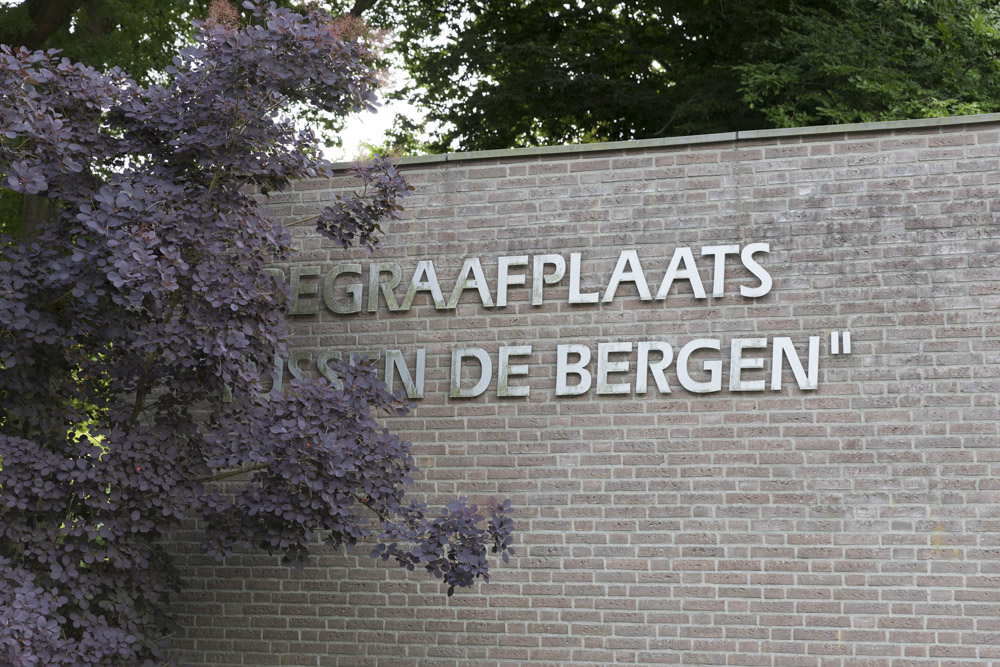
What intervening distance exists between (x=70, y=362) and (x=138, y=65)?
5.12 metres

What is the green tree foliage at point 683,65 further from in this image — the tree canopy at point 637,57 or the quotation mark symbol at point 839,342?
the quotation mark symbol at point 839,342

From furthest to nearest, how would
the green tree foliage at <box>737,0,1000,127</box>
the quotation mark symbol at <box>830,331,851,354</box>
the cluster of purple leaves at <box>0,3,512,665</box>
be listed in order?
the green tree foliage at <box>737,0,1000,127</box>, the quotation mark symbol at <box>830,331,851,354</box>, the cluster of purple leaves at <box>0,3,512,665</box>

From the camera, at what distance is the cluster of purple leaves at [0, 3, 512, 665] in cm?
552

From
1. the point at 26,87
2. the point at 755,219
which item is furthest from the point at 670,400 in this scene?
the point at 26,87

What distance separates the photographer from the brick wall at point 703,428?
613cm

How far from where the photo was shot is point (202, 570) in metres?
7.29

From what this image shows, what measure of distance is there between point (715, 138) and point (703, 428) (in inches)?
68.0

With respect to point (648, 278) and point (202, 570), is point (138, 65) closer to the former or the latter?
point (202, 570)

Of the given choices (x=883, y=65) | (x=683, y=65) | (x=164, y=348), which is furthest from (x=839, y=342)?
(x=683, y=65)

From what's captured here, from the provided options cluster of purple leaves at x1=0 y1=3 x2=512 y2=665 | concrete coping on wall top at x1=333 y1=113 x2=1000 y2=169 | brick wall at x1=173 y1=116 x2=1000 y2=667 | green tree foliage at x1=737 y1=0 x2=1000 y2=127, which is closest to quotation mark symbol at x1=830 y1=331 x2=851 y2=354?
brick wall at x1=173 y1=116 x2=1000 y2=667

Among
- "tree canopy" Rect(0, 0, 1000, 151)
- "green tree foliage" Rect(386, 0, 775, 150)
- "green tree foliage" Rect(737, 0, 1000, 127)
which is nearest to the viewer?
"tree canopy" Rect(0, 0, 1000, 151)

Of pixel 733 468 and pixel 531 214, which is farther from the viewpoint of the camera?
pixel 531 214

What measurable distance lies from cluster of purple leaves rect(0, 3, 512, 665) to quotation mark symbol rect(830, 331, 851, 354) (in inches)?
84.4

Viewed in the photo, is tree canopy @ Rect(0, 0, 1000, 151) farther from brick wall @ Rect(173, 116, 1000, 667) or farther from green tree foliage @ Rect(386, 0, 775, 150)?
brick wall @ Rect(173, 116, 1000, 667)
